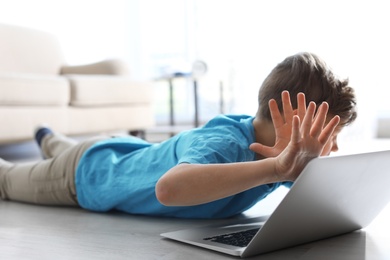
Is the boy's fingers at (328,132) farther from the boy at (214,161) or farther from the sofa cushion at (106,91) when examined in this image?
the sofa cushion at (106,91)

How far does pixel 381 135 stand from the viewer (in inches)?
189

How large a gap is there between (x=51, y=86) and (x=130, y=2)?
2.35m

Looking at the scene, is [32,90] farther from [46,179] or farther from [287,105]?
[287,105]

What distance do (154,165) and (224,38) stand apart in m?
3.61

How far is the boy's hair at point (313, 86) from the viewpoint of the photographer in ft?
3.84

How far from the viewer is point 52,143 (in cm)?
215

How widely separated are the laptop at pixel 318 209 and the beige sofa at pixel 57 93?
6.96 feet

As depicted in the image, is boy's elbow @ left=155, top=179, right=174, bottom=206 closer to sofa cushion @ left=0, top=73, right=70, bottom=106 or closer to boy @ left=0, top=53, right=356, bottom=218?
boy @ left=0, top=53, right=356, bottom=218

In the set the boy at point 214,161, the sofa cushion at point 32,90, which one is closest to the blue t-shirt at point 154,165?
the boy at point 214,161

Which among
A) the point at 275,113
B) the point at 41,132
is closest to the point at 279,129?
the point at 275,113

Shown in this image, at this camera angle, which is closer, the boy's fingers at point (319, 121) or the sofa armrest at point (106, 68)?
the boy's fingers at point (319, 121)

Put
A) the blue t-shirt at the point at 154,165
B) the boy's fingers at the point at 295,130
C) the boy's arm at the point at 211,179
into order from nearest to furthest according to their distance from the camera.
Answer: the boy's fingers at the point at 295,130 < the boy's arm at the point at 211,179 < the blue t-shirt at the point at 154,165

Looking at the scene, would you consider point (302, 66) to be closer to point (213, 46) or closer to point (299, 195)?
point (299, 195)

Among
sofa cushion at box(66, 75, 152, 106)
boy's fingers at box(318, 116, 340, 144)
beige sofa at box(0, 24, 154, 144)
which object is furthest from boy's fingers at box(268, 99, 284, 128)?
sofa cushion at box(66, 75, 152, 106)
